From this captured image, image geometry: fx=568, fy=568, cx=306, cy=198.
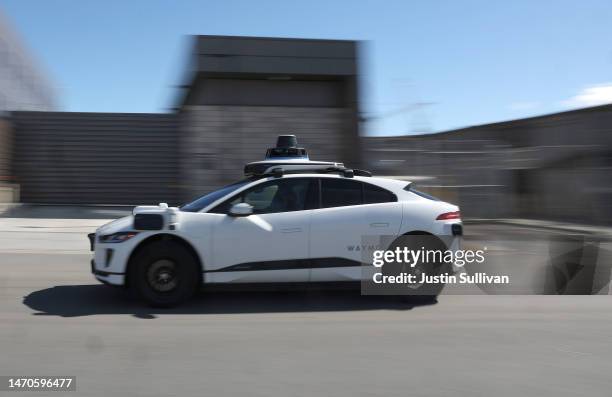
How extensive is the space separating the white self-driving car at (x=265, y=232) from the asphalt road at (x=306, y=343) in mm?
378

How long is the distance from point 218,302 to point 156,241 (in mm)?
988

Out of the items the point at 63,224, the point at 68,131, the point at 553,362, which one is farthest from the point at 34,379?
the point at 68,131

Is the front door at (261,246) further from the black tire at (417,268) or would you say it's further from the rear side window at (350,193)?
the black tire at (417,268)

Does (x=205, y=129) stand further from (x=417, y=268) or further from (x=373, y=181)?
(x=417, y=268)

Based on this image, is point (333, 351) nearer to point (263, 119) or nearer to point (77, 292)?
point (77, 292)

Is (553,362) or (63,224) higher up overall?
(63,224)

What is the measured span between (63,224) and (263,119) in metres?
5.86

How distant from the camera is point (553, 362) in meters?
4.54

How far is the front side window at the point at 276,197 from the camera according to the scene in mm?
6182

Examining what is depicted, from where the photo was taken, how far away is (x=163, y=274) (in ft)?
19.4

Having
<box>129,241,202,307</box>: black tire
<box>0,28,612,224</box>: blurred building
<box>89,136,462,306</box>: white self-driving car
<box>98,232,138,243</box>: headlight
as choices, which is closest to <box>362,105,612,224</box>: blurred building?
<box>0,28,612,224</box>: blurred building

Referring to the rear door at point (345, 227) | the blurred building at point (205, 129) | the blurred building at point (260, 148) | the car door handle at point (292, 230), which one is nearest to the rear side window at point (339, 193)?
the rear door at point (345, 227)

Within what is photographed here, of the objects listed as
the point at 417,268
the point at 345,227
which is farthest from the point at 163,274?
the point at 417,268

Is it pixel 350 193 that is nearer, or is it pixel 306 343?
pixel 306 343
